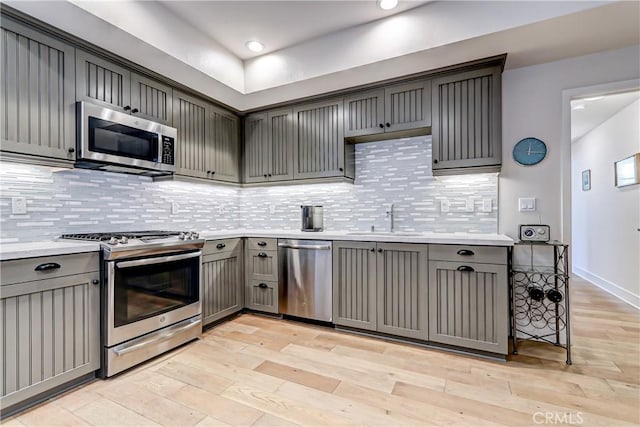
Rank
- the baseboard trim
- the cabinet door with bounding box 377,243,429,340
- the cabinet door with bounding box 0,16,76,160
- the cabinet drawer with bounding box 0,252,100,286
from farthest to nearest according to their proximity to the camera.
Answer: the baseboard trim → the cabinet door with bounding box 377,243,429,340 → the cabinet door with bounding box 0,16,76,160 → the cabinet drawer with bounding box 0,252,100,286

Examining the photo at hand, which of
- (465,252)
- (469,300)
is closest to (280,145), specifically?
(465,252)

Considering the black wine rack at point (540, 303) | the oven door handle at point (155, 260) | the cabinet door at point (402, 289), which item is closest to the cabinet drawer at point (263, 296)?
the oven door handle at point (155, 260)

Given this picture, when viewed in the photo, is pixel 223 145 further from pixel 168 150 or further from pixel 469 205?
pixel 469 205

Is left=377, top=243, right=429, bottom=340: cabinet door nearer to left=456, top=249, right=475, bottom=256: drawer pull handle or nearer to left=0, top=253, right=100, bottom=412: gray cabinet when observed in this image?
left=456, top=249, right=475, bottom=256: drawer pull handle

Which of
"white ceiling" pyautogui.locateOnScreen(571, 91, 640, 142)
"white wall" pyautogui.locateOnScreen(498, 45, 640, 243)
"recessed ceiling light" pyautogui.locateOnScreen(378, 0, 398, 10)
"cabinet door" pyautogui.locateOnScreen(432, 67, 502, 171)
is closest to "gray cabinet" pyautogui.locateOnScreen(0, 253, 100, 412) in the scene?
"recessed ceiling light" pyautogui.locateOnScreen(378, 0, 398, 10)

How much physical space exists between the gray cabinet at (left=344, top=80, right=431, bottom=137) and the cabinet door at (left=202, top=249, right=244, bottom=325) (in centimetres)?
176

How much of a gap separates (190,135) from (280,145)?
3.11 ft

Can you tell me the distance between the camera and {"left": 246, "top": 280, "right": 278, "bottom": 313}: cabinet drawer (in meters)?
3.12

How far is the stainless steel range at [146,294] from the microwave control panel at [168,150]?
2.24 ft

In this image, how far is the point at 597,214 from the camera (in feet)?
15.5

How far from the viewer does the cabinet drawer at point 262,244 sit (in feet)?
10.2

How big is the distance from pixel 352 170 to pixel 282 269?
128 cm

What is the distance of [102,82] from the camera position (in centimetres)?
232

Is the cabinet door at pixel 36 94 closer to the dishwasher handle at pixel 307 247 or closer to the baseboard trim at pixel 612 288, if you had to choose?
the dishwasher handle at pixel 307 247
